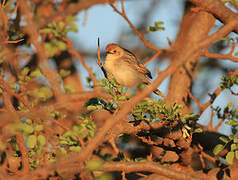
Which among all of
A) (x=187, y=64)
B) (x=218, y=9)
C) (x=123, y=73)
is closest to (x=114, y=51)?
(x=123, y=73)

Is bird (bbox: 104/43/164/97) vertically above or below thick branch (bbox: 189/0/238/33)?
below

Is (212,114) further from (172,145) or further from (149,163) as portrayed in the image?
(149,163)

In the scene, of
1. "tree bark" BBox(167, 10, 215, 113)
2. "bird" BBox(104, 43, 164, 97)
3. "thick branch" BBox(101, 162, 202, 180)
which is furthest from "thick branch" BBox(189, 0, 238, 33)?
"bird" BBox(104, 43, 164, 97)

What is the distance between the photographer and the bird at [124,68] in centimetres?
678

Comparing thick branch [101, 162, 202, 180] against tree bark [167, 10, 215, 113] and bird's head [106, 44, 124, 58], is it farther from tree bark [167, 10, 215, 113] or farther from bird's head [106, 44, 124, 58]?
bird's head [106, 44, 124, 58]

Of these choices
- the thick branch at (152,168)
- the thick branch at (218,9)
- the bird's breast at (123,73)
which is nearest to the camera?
the thick branch at (152,168)

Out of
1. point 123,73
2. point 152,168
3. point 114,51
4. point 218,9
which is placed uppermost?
point 218,9

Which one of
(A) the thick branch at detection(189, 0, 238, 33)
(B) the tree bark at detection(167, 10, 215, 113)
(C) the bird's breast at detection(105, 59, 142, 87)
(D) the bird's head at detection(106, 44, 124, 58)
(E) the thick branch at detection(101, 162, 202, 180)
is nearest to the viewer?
(E) the thick branch at detection(101, 162, 202, 180)

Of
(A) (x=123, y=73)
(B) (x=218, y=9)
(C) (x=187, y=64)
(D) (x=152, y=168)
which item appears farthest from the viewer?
(C) (x=187, y=64)

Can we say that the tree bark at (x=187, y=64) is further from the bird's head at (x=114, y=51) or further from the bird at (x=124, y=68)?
the bird's head at (x=114, y=51)

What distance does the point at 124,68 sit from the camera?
691cm

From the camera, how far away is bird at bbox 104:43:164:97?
6781 millimetres

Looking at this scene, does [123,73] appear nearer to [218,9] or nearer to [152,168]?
[218,9]

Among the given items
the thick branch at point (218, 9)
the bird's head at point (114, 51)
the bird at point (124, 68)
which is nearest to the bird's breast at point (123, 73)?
the bird at point (124, 68)
